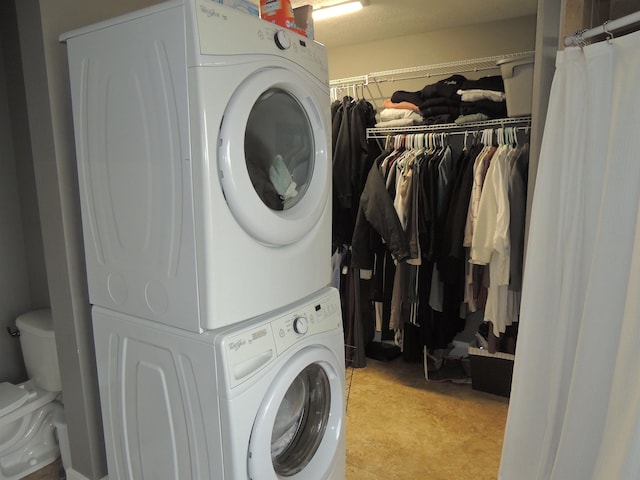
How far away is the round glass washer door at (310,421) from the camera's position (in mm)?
1414

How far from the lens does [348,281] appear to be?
8.90 feet

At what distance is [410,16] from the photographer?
263 cm

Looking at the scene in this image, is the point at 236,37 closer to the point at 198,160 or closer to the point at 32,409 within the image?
the point at 198,160

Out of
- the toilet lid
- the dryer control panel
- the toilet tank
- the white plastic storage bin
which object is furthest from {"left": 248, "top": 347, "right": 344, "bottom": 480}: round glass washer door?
the white plastic storage bin

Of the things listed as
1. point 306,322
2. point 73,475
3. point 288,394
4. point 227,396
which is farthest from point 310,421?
point 73,475

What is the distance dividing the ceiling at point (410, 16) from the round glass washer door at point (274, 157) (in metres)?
1.28

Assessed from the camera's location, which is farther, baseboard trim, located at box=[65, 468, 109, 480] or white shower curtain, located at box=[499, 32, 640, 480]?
baseboard trim, located at box=[65, 468, 109, 480]

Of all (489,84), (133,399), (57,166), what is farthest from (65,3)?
(489,84)

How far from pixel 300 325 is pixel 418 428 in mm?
1214

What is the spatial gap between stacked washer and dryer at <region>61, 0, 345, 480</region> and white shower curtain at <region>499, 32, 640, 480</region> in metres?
0.70

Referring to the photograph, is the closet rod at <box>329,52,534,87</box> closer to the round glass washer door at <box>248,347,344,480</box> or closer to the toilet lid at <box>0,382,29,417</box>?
the round glass washer door at <box>248,347,344,480</box>

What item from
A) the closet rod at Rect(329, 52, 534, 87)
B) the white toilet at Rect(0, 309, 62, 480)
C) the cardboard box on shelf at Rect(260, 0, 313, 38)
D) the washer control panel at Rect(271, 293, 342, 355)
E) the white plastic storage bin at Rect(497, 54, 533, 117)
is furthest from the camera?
the closet rod at Rect(329, 52, 534, 87)

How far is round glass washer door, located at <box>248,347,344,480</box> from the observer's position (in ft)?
4.64

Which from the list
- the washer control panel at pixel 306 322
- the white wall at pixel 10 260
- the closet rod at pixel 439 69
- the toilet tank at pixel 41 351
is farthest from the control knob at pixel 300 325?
the closet rod at pixel 439 69
